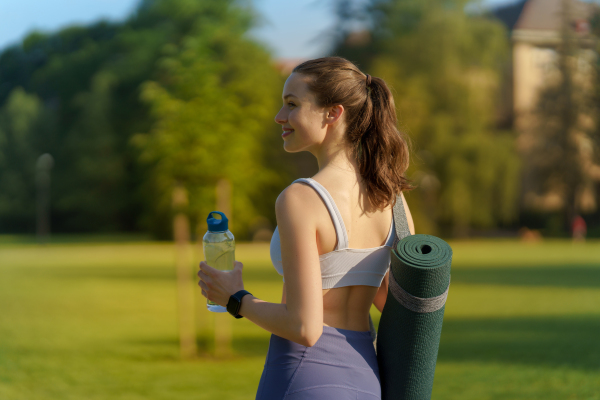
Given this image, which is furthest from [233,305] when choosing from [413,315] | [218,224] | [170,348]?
[170,348]

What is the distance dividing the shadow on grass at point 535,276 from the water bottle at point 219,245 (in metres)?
16.9

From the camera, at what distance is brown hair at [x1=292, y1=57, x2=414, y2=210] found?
2100mm

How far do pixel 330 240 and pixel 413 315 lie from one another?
34 cm

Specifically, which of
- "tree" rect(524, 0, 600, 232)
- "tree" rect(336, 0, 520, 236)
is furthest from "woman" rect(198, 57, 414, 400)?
"tree" rect(524, 0, 600, 232)

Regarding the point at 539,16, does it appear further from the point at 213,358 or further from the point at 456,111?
the point at 213,358

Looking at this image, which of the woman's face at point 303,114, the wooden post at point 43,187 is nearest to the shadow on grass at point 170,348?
the woman's face at point 303,114

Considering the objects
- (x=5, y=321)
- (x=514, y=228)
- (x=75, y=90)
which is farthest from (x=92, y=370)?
(x=75, y=90)

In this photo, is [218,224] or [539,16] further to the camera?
[539,16]

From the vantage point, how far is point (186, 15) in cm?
5159

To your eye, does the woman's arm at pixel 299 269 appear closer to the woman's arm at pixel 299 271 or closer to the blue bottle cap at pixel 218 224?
the woman's arm at pixel 299 271

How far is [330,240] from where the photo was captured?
1.99m

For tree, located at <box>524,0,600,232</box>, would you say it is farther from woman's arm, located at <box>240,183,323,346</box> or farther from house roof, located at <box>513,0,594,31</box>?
woman's arm, located at <box>240,183,323,346</box>

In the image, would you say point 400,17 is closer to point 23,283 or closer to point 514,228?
point 514,228

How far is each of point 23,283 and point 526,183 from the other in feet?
136
